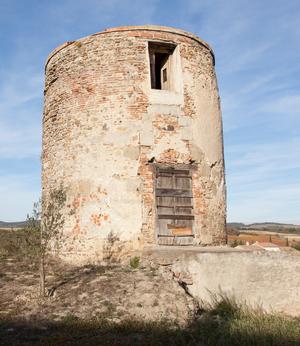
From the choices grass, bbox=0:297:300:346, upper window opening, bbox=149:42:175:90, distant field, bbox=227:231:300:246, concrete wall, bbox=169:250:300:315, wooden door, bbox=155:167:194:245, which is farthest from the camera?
distant field, bbox=227:231:300:246

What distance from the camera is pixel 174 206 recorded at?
31.6 ft

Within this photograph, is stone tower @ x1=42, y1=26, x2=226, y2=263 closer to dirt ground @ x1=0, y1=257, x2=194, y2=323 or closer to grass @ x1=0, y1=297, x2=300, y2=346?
dirt ground @ x1=0, y1=257, x2=194, y2=323

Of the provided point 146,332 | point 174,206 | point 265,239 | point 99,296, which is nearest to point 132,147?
point 174,206

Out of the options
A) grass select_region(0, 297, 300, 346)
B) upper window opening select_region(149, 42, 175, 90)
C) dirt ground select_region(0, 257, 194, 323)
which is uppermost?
upper window opening select_region(149, 42, 175, 90)

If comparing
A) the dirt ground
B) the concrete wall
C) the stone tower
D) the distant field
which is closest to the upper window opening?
the stone tower

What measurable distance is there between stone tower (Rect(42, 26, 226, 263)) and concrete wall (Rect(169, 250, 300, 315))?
1.45m

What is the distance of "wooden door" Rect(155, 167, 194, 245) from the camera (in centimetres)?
948

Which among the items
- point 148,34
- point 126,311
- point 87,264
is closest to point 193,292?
point 126,311

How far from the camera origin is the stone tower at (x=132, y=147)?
9367 mm

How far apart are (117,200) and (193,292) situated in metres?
2.66

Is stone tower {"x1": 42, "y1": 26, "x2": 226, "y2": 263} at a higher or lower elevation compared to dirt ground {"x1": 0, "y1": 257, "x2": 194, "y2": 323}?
higher

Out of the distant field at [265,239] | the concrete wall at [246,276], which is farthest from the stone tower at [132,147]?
the distant field at [265,239]

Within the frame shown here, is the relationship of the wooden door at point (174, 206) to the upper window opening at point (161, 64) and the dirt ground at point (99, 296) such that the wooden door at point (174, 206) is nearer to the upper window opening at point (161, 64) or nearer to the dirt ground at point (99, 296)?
the dirt ground at point (99, 296)

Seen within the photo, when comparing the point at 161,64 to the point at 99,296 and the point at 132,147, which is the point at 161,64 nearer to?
the point at 132,147
